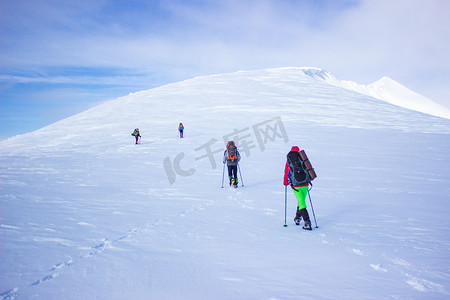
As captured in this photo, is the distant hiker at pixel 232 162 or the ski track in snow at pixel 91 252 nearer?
the ski track in snow at pixel 91 252

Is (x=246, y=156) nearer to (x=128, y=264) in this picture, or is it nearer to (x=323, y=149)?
(x=323, y=149)

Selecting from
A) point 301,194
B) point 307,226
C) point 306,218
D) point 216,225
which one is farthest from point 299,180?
point 216,225

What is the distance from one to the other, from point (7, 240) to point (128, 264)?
2446 millimetres

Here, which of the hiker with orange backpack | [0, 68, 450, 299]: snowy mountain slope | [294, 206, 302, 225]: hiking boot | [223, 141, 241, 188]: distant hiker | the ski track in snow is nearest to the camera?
the ski track in snow

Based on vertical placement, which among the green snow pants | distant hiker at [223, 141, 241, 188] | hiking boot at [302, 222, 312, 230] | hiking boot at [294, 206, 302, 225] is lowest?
hiking boot at [302, 222, 312, 230]

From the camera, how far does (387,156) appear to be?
14.8m

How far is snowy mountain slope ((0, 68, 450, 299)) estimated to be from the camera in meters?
3.32

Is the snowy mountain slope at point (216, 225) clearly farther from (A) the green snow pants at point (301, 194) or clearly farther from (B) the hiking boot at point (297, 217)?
(A) the green snow pants at point (301, 194)

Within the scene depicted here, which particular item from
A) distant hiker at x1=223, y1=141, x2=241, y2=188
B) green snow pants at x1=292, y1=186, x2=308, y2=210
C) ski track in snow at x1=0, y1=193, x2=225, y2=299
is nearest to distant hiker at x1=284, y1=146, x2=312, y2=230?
green snow pants at x1=292, y1=186, x2=308, y2=210

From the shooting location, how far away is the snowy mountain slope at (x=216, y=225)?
3322mm

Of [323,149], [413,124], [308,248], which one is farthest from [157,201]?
[413,124]

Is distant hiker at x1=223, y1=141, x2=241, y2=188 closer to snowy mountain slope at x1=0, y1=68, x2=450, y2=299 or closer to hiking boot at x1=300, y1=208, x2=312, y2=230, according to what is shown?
snowy mountain slope at x1=0, y1=68, x2=450, y2=299

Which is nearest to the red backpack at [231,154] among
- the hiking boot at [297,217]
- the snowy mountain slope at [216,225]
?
the snowy mountain slope at [216,225]

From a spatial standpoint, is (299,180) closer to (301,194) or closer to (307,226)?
(301,194)
